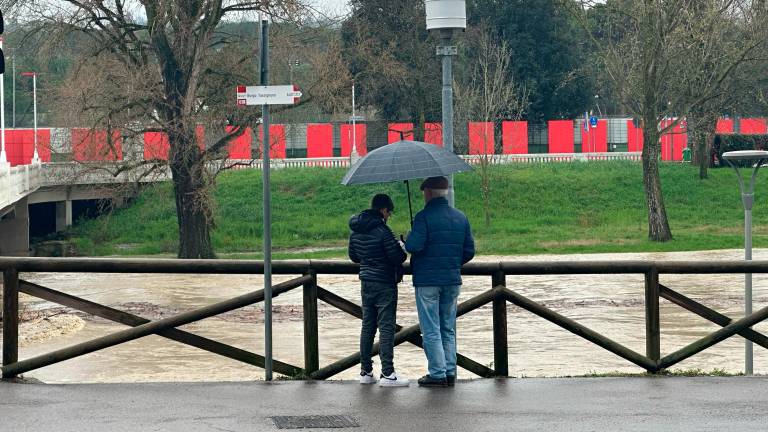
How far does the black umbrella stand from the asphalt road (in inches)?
60.1

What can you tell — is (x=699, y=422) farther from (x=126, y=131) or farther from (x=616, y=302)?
(x=126, y=131)

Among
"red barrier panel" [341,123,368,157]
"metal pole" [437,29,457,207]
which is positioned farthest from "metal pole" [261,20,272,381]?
"red barrier panel" [341,123,368,157]

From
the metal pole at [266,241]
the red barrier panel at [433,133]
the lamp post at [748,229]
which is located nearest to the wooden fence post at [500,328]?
the metal pole at [266,241]

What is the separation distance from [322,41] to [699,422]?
32.3m

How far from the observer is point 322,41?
40.1 m

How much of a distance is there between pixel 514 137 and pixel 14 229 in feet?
94.6

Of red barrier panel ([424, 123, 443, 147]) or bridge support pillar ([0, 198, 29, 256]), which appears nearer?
bridge support pillar ([0, 198, 29, 256])

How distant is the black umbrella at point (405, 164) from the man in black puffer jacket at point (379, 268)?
0.22 m

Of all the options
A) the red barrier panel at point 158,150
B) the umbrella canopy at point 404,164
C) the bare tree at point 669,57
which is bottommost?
the umbrella canopy at point 404,164

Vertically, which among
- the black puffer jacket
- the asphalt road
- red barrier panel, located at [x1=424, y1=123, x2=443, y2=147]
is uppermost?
red barrier panel, located at [x1=424, y1=123, x2=443, y2=147]

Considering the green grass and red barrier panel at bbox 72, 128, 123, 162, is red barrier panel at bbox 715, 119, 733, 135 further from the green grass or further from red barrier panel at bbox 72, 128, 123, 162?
red barrier panel at bbox 72, 128, 123, 162

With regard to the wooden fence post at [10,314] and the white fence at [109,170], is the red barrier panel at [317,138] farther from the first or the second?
the wooden fence post at [10,314]

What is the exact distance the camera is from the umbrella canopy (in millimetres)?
9922

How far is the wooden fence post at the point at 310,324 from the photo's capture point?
10.5 meters
